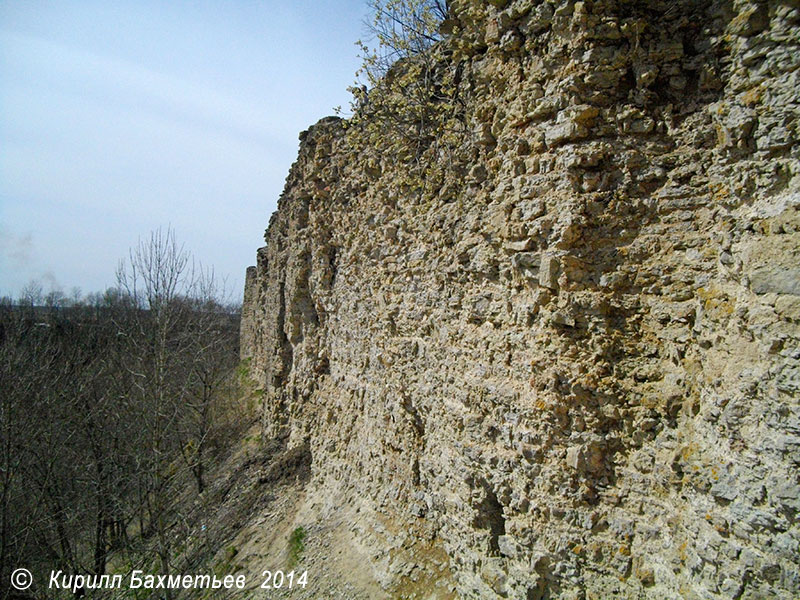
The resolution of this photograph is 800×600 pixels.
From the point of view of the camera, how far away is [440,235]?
19.8ft

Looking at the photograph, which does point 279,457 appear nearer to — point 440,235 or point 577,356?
point 440,235

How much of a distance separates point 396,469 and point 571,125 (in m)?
4.80

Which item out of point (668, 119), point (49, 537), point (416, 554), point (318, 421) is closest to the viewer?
point (668, 119)

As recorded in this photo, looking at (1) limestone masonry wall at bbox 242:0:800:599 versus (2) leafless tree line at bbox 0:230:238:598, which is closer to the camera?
(1) limestone masonry wall at bbox 242:0:800:599

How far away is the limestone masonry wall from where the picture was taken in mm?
3037

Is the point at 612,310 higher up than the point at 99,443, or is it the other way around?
the point at 612,310

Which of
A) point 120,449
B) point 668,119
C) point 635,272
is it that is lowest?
point 120,449

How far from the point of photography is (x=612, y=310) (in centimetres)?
396

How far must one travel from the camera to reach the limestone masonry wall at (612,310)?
3037 millimetres

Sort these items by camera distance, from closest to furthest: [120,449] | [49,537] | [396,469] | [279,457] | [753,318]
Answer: [753,318], [396,469], [279,457], [49,537], [120,449]

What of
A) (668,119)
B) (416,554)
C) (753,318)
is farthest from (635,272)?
(416,554)

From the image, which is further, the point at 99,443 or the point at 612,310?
the point at 99,443

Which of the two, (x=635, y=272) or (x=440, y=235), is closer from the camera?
(x=635, y=272)

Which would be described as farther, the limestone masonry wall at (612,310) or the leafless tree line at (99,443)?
the leafless tree line at (99,443)
